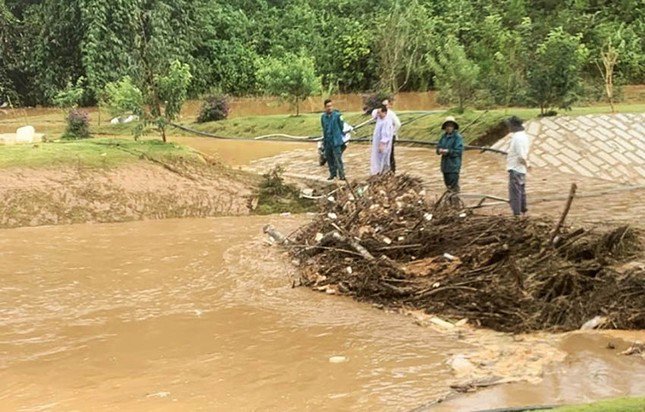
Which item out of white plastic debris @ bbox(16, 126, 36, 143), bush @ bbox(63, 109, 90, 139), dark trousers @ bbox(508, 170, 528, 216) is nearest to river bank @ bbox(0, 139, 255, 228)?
white plastic debris @ bbox(16, 126, 36, 143)

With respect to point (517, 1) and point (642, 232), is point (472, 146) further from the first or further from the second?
point (517, 1)

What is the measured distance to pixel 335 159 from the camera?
14.4 metres

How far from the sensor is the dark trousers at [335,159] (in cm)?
1420

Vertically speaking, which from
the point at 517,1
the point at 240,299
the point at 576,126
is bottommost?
the point at 240,299

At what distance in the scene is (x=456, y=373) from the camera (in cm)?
611

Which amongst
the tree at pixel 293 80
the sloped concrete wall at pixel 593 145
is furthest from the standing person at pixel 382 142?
the tree at pixel 293 80

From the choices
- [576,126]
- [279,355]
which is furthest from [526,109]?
[279,355]

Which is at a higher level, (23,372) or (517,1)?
(517,1)

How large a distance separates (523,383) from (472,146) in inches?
521

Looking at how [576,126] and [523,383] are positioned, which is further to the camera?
[576,126]

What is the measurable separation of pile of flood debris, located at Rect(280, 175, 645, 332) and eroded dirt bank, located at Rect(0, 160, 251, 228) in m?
4.62

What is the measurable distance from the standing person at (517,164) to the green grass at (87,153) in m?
7.66

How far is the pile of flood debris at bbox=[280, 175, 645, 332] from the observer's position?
7035mm

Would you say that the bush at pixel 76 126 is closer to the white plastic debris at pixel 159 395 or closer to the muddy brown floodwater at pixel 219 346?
the muddy brown floodwater at pixel 219 346
